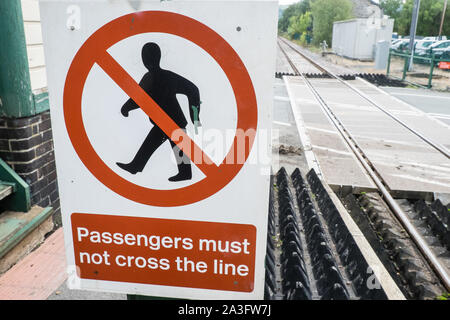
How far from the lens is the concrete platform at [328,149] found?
5.46m

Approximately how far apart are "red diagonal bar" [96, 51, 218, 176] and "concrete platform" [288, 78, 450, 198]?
4553mm

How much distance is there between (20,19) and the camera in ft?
10.2

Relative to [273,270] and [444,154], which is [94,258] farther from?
[444,154]

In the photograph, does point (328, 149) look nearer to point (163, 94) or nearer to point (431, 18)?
point (163, 94)

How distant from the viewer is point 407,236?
417 centimetres

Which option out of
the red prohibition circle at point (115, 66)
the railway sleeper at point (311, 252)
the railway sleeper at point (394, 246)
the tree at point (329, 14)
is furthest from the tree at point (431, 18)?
the red prohibition circle at point (115, 66)

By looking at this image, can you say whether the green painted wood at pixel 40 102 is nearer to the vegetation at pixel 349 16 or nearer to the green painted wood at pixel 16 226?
the green painted wood at pixel 16 226

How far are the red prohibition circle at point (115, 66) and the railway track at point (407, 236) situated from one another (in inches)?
86.8

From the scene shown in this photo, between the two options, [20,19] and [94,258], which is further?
[20,19]

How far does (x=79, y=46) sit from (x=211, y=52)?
0.37 m

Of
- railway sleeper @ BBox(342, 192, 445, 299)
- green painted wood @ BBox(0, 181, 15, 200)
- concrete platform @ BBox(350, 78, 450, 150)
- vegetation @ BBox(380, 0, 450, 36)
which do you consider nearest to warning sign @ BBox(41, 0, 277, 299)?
green painted wood @ BBox(0, 181, 15, 200)

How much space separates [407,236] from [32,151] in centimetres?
369

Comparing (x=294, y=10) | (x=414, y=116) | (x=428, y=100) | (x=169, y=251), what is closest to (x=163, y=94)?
(x=169, y=251)
